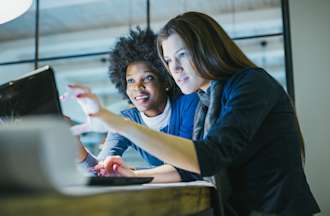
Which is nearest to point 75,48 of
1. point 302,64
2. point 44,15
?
point 44,15

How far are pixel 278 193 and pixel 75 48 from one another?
654 cm

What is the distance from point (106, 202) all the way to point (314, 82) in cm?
317

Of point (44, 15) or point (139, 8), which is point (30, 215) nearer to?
point (139, 8)

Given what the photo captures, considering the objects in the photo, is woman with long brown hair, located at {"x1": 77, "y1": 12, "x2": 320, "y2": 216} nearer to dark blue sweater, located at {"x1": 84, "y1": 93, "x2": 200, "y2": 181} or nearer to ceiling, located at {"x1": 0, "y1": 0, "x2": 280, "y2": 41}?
dark blue sweater, located at {"x1": 84, "y1": 93, "x2": 200, "y2": 181}

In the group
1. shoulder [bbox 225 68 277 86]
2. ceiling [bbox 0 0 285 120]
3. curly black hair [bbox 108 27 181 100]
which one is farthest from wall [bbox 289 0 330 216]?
shoulder [bbox 225 68 277 86]

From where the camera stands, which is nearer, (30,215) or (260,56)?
(30,215)

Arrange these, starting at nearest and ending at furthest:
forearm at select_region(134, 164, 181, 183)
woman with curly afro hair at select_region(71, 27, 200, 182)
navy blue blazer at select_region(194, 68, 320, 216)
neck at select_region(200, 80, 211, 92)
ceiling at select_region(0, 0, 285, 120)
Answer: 1. navy blue blazer at select_region(194, 68, 320, 216)
2. neck at select_region(200, 80, 211, 92)
3. forearm at select_region(134, 164, 181, 183)
4. woman with curly afro hair at select_region(71, 27, 200, 182)
5. ceiling at select_region(0, 0, 285, 120)

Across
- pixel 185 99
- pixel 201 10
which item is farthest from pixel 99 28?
pixel 185 99

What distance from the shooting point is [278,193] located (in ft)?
3.61

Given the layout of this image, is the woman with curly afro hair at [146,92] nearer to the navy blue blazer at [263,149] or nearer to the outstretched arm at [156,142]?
the navy blue blazer at [263,149]

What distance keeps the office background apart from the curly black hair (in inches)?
11.6

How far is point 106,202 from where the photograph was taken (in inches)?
19.4

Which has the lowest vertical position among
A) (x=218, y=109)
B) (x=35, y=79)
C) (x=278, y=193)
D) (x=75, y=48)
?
(x=278, y=193)

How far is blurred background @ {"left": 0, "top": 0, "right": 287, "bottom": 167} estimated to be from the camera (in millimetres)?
5188
